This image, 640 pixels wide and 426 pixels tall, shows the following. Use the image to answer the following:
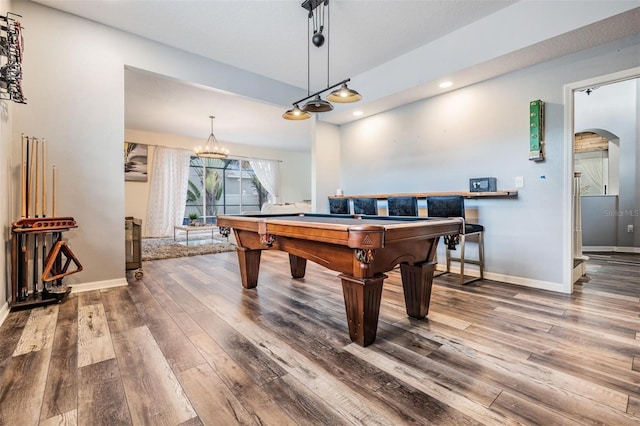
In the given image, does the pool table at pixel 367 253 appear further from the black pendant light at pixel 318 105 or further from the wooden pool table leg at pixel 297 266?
the black pendant light at pixel 318 105

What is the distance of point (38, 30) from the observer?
2770 mm

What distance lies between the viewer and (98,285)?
120 inches

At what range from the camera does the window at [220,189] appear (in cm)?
860

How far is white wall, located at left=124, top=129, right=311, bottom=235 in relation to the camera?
729cm

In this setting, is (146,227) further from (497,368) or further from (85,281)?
(497,368)

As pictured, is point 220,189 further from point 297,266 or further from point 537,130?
point 537,130

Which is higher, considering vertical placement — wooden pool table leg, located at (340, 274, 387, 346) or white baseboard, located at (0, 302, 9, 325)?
wooden pool table leg, located at (340, 274, 387, 346)

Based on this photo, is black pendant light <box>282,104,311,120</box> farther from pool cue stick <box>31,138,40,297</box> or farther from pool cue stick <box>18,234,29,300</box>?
pool cue stick <box>18,234,29,300</box>

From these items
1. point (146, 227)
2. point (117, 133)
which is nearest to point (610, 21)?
point (117, 133)

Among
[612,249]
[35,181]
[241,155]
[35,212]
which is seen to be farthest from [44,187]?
[612,249]

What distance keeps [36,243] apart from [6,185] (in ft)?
1.86

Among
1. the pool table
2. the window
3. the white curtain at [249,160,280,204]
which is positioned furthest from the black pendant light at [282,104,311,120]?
the white curtain at [249,160,280,204]

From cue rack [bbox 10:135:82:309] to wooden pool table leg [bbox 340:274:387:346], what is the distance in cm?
260

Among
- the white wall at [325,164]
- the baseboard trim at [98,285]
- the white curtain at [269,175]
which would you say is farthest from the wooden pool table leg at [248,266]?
the white curtain at [269,175]
